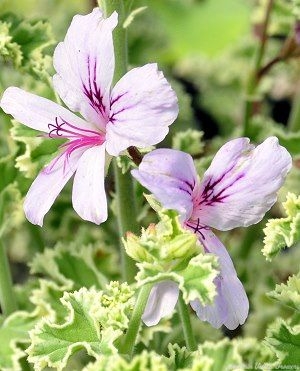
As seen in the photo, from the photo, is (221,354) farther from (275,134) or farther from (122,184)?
(275,134)

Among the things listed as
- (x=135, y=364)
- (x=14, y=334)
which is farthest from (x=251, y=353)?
(x=14, y=334)

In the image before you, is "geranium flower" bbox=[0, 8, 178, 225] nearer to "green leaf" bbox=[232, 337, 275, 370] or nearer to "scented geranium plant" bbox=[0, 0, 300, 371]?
"scented geranium plant" bbox=[0, 0, 300, 371]

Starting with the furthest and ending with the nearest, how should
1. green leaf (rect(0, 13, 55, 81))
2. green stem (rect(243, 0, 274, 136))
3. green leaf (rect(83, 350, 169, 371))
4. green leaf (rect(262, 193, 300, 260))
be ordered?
green stem (rect(243, 0, 274, 136)), green leaf (rect(0, 13, 55, 81)), green leaf (rect(262, 193, 300, 260)), green leaf (rect(83, 350, 169, 371))

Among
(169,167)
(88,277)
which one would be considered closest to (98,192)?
(169,167)

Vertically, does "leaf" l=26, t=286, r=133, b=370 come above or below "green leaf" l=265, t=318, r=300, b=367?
above

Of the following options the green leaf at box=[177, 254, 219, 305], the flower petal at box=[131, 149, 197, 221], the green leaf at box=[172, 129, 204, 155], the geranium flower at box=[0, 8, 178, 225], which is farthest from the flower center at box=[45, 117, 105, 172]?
the green leaf at box=[172, 129, 204, 155]

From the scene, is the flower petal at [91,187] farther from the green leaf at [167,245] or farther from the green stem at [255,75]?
the green stem at [255,75]
